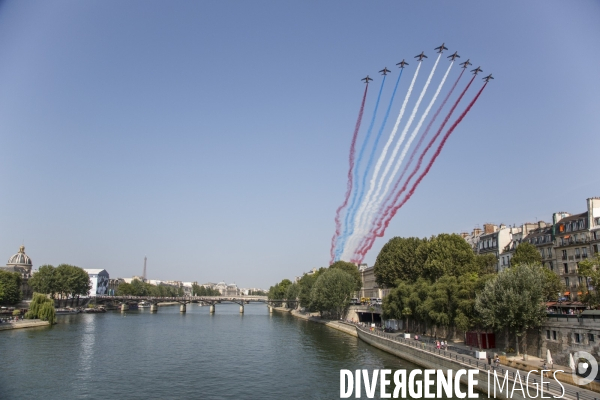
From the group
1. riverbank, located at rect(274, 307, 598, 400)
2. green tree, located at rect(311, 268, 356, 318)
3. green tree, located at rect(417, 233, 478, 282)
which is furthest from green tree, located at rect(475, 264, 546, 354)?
green tree, located at rect(311, 268, 356, 318)

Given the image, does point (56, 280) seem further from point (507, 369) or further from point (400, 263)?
point (507, 369)

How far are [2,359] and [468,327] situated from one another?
59.8 meters

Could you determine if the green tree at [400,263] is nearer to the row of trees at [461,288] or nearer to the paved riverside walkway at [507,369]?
the row of trees at [461,288]

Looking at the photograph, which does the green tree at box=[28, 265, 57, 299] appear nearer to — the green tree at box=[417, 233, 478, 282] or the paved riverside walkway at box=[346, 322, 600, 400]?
the green tree at box=[417, 233, 478, 282]

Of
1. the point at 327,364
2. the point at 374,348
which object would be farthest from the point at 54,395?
the point at 374,348

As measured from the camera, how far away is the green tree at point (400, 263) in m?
95.4

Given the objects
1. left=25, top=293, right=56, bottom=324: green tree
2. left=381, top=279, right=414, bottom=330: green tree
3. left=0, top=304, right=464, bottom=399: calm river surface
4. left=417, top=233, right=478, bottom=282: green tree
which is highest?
left=417, top=233, right=478, bottom=282: green tree

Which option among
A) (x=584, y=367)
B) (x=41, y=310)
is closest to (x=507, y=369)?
(x=584, y=367)

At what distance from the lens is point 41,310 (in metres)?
108

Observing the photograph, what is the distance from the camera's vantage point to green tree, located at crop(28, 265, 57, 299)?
163125 millimetres

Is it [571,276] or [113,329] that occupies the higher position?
[571,276]

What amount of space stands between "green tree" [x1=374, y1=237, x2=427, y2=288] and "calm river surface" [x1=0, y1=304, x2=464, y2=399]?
17.1 metres

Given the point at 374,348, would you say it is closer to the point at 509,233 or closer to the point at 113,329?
the point at 509,233

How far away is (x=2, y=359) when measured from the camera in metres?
61.0
